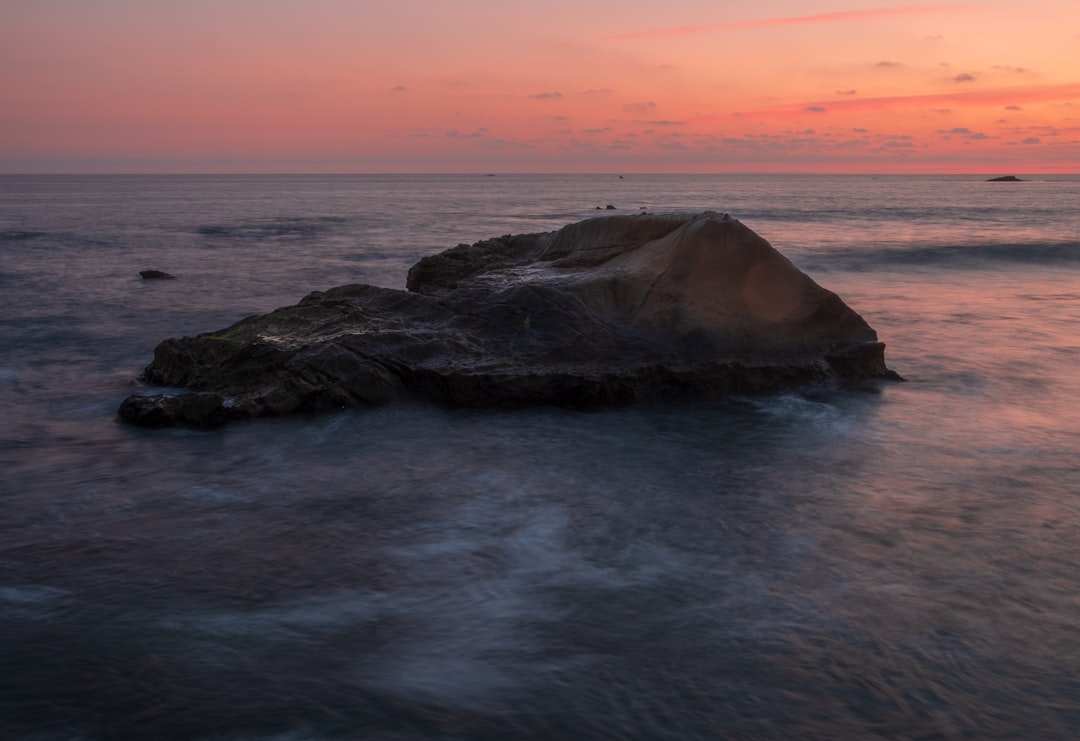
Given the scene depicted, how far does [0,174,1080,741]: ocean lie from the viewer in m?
4.96

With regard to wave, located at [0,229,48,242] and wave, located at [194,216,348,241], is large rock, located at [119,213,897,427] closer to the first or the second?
wave, located at [194,216,348,241]

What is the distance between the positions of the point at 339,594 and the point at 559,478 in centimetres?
297

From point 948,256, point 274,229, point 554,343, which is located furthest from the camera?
point 274,229

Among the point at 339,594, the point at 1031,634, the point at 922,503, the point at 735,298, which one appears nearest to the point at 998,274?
the point at 735,298

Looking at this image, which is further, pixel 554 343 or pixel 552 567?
pixel 554 343

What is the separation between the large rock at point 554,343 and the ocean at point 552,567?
1.24 ft

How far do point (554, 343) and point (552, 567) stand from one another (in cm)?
462

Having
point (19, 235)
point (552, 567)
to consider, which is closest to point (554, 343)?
point (552, 567)

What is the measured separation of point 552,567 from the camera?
6762mm

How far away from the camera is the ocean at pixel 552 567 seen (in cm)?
496

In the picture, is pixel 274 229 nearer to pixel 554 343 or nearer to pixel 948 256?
pixel 948 256

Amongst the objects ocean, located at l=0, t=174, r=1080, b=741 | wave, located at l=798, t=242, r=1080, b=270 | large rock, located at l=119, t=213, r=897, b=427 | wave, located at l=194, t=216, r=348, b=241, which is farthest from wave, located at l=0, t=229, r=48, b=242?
wave, located at l=798, t=242, r=1080, b=270

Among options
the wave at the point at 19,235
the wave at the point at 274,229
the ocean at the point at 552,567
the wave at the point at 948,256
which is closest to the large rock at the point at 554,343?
the ocean at the point at 552,567

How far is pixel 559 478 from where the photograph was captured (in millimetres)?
8680
